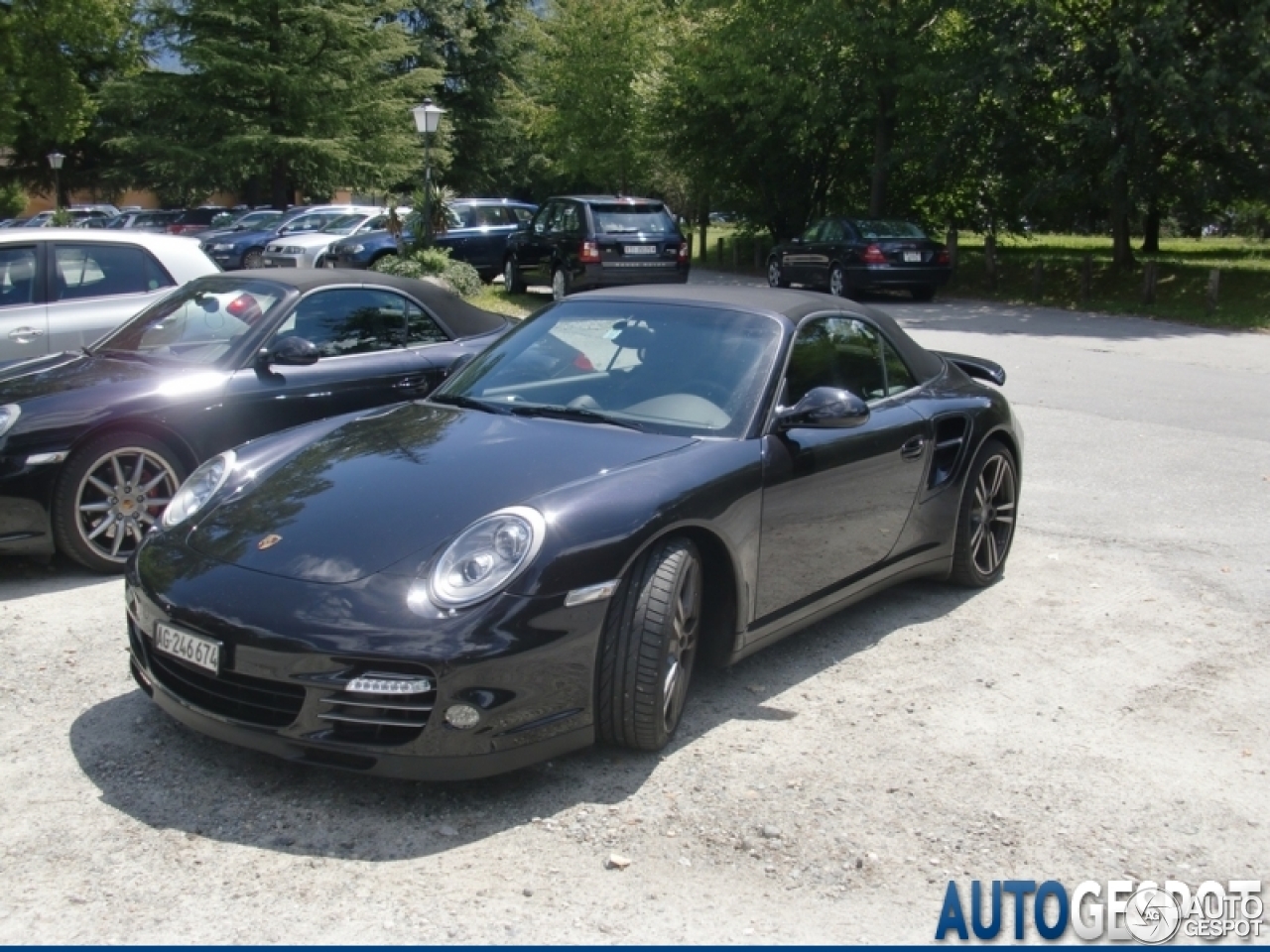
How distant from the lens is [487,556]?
12.6 feet

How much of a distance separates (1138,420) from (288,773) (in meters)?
9.11

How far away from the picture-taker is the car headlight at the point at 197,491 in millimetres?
4508

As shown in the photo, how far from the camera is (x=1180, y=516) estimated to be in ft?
25.2

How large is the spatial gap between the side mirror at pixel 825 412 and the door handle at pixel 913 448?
0.72 meters

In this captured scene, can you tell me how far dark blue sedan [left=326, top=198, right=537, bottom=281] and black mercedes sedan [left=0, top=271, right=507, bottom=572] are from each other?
51.8 feet

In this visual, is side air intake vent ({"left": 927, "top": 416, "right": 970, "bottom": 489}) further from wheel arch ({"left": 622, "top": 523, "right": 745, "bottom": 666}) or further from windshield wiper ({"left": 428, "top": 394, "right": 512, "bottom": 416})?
windshield wiper ({"left": 428, "top": 394, "right": 512, "bottom": 416})

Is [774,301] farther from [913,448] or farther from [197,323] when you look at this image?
[197,323]

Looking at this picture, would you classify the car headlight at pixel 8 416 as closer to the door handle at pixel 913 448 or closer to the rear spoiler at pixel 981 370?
the door handle at pixel 913 448

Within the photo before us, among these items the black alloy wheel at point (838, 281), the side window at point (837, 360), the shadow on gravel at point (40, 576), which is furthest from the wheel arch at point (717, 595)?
the black alloy wheel at point (838, 281)

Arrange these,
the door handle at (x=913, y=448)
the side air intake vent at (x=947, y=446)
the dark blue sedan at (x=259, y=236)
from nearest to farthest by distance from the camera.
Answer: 1. the door handle at (x=913, y=448)
2. the side air intake vent at (x=947, y=446)
3. the dark blue sedan at (x=259, y=236)

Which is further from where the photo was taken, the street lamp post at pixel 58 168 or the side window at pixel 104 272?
the street lamp post at pixel 58 168

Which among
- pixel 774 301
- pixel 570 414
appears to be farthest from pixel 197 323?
pixel 774 301

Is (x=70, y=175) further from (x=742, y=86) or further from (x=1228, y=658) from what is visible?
(x=1228, y=658)

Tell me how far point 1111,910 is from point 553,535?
1.87m
